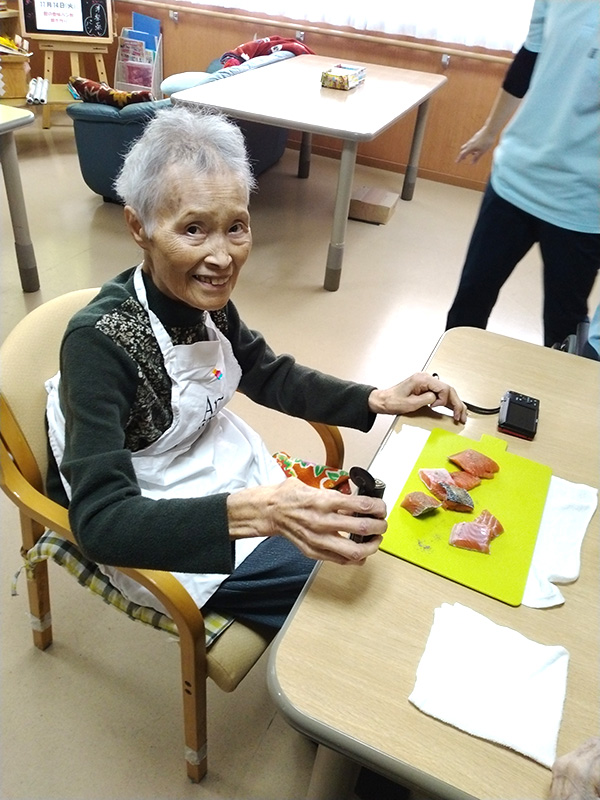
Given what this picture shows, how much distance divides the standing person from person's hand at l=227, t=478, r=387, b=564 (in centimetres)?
121

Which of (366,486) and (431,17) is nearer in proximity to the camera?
(366,486)

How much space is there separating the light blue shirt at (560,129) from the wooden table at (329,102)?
54.3 inches

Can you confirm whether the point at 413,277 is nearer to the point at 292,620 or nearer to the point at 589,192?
the point at 589,192

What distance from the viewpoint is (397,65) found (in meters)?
5.00

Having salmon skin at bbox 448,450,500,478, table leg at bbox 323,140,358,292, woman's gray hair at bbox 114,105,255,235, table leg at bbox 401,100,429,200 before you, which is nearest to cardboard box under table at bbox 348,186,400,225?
table leg at bbox 401,100,429,200

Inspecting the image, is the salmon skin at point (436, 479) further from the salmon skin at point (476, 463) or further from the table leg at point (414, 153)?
the table leg at point (414, 153)

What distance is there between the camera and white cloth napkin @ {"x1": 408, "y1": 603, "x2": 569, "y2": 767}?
0.73 metres

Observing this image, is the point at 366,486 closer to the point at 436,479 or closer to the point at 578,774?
the point at 436,479

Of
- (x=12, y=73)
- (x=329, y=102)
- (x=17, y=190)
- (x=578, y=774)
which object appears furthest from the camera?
(x=12, y=73)

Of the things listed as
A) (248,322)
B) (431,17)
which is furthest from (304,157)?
(248,322)

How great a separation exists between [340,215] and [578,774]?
2.91m

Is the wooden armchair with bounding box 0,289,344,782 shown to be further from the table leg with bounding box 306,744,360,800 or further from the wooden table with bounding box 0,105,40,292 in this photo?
the wooden table with bounding box 0,105,40,292

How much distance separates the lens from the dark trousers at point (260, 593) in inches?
45.0

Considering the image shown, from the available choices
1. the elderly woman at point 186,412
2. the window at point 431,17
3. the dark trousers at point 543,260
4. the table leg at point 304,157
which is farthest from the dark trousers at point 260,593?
the window at point 431,17
